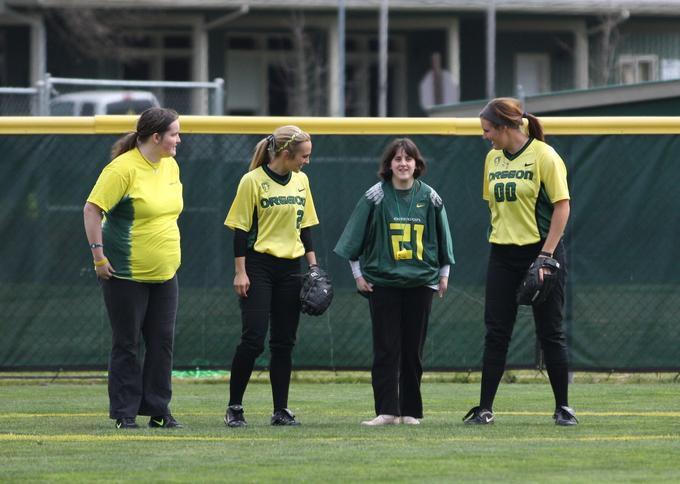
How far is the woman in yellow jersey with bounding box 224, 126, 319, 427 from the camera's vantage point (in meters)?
8.87

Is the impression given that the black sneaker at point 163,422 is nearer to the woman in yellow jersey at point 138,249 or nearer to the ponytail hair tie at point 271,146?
the woman in yellow jersey at point 138,249

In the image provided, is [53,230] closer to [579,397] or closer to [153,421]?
[153,421]

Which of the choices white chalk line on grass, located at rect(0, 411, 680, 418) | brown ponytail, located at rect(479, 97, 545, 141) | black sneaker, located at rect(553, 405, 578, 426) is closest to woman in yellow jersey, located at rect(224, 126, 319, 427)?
white chalk line on grass, located at rect(0, 411, 680, 418)

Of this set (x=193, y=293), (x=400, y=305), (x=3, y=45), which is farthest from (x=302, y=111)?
(x=400, y=305)

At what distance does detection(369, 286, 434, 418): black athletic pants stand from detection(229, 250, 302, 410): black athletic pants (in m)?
0.49

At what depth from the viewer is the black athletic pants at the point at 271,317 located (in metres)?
8.89

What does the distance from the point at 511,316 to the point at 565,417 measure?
64cm

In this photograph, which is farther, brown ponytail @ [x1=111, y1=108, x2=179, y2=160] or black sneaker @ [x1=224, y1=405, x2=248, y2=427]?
black sneaker @ [x1=224, y1=405, x2=248, y2=427]

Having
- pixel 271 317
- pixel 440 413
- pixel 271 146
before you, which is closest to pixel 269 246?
pixel 271 317

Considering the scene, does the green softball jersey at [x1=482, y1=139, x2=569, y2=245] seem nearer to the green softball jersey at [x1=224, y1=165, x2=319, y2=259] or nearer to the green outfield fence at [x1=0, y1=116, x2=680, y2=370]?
the green softball jersey at [x1=224, y1=165, x2=319, y2=259]

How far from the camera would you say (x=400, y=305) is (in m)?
9.10

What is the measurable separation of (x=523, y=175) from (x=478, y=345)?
129 inches

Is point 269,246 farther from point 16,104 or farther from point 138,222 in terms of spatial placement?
point 16,104

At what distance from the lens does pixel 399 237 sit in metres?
8.98
